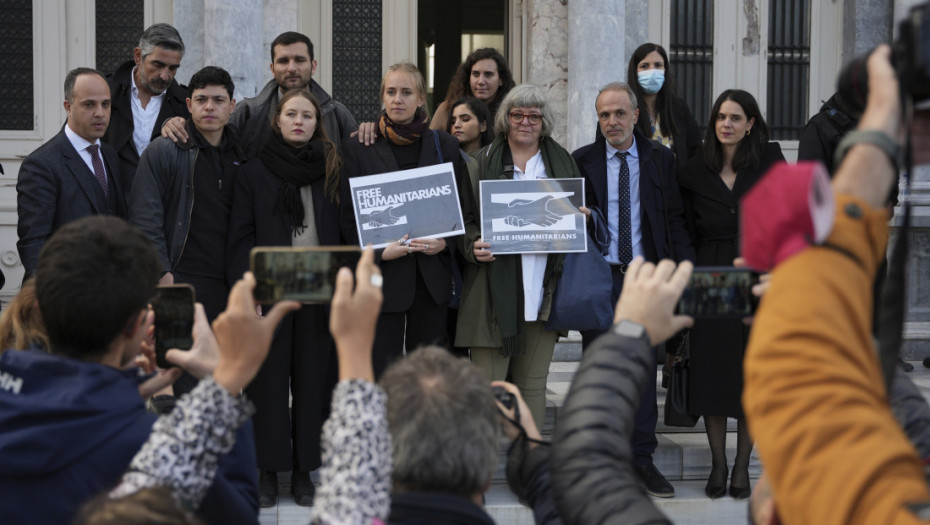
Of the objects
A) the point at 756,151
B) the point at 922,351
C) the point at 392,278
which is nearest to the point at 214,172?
the point at 392,278

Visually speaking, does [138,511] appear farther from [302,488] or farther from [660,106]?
[660,106]

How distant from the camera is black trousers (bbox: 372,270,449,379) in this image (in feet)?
18.3

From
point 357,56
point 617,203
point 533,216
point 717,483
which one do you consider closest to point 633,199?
point 617,203

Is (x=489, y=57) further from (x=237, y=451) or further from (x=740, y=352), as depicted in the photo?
(x=237, y=451)


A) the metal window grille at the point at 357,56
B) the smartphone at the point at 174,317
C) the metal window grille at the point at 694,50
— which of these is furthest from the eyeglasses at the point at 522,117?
the metal window grille at the point at 694,50

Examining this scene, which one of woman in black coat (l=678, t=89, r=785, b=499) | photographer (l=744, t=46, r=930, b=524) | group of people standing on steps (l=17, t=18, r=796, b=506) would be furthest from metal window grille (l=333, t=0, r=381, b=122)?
photographer (l=744, t=46, r=930, b=524)

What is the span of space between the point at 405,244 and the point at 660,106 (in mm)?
2116

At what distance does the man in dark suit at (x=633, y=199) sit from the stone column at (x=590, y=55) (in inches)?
128

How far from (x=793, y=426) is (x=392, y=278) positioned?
435 cm

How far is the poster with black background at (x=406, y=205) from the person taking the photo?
5.45 meters

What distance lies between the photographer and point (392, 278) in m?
5.53

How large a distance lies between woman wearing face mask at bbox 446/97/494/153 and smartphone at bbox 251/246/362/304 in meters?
4.10

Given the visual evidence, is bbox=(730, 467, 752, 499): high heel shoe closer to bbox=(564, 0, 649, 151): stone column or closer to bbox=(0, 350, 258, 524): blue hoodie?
bbox=(564, 0, 649, 151): stone column

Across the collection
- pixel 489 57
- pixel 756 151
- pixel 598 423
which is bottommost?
pixel 598 423
